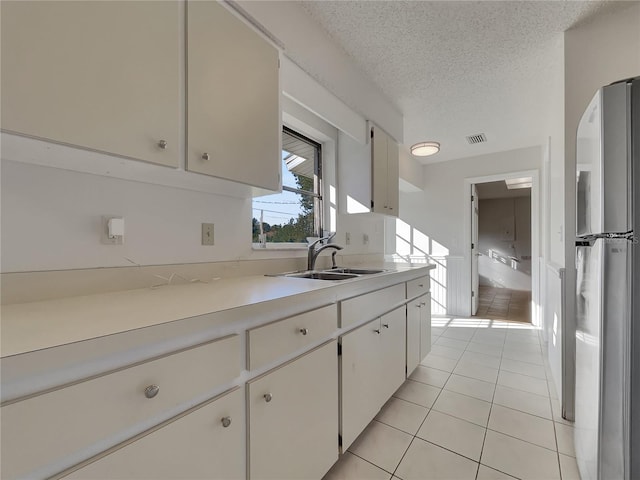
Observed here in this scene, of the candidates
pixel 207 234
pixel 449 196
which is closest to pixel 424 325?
pixel 207 234

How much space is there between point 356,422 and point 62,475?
4.06ft

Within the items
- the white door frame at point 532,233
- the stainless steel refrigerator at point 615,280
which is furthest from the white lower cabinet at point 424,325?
the white door frame at point 532,233

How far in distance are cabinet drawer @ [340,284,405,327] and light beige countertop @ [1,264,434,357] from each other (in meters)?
0.10

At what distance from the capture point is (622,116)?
90cm

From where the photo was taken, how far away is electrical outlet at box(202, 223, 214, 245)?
4.63 ft

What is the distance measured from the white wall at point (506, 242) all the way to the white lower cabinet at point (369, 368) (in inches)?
261

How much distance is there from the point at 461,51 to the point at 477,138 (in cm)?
188

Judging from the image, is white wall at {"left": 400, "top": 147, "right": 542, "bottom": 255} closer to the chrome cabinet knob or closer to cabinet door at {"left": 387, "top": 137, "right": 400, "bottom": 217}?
cabinet door at {"left": 387, "top": 137, "right": 400, "bottom": 217}

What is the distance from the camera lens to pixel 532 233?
3.90 meters

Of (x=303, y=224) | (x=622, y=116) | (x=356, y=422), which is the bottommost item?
(x=356, y=422)

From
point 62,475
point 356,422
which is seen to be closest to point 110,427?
point 62,475

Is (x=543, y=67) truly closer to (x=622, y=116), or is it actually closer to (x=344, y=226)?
(x=622, y=116)

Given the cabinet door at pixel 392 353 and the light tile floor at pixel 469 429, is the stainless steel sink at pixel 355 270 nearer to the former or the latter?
the cabinet door at pixel 392 353

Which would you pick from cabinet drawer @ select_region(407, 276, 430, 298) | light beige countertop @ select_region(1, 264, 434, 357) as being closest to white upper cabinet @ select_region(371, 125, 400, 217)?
cabinet drawer @ select_region(407, 276, 430, 298)
